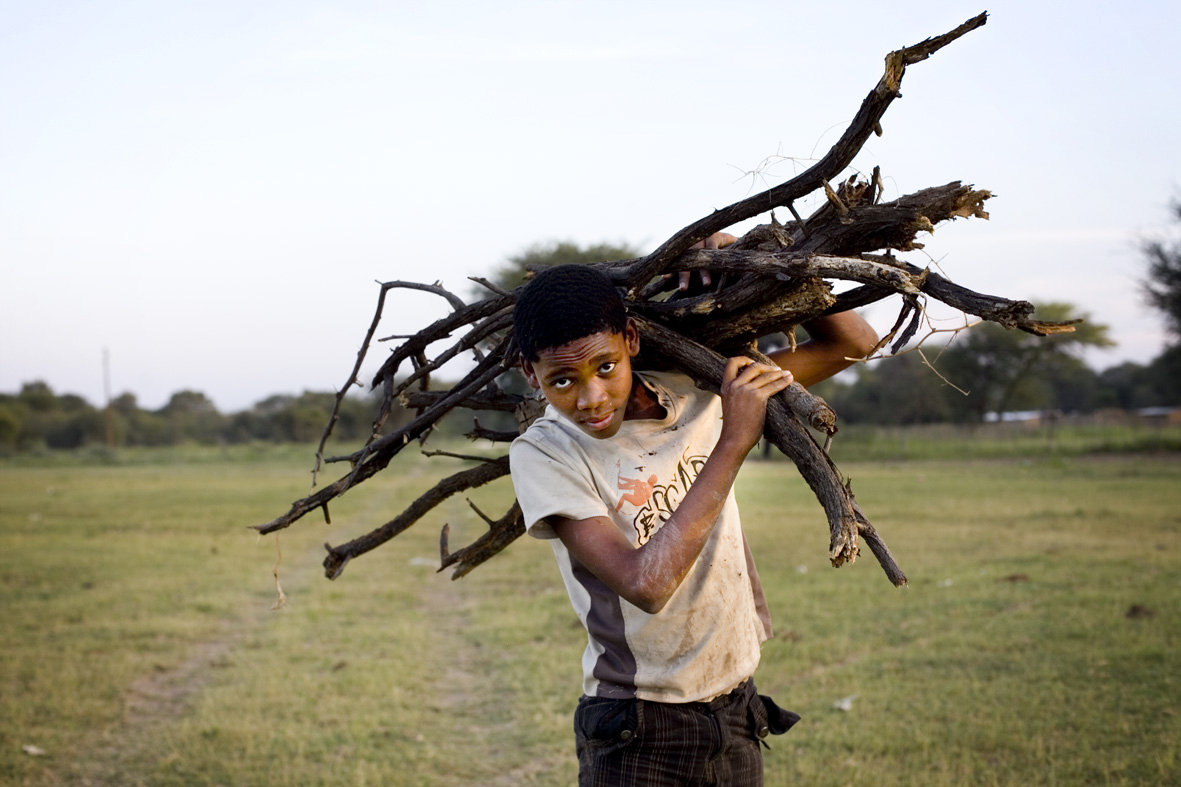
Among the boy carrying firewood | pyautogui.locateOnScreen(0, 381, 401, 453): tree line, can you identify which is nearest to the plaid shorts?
the boy carrying firewood

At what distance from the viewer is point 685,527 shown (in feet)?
6.39

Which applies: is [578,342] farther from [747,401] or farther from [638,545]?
[638,545]

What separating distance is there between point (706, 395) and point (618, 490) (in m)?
0.38

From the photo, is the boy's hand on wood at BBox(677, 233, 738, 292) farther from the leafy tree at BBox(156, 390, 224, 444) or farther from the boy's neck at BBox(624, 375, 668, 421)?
the leafy tree at BBox(156, 390, 224, 444)

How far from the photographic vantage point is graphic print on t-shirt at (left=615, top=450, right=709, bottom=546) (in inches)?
88.4

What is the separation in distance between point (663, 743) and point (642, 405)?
30.8 inches

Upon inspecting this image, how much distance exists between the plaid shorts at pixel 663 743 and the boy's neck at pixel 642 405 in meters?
0.67

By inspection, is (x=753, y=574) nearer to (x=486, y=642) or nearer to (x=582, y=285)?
(x=582, y=285)

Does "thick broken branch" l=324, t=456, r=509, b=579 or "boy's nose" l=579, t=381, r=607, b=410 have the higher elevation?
"boy's nose" l=579, t=381, r=607, b=410

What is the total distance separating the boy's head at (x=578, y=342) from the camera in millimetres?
2057

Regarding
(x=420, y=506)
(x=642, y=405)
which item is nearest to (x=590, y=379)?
(x=642, y=405)

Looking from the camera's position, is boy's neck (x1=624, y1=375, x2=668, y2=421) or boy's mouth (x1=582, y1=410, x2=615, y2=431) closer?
boy's mouth (x1=582, y1=410, x2=615, y2=431)

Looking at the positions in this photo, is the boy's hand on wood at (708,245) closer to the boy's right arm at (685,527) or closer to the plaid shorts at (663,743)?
the boy's right arm at (685,527)

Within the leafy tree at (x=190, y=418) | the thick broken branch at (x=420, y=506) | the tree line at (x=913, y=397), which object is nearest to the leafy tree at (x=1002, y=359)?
the tree line at (x=913, y=397)
